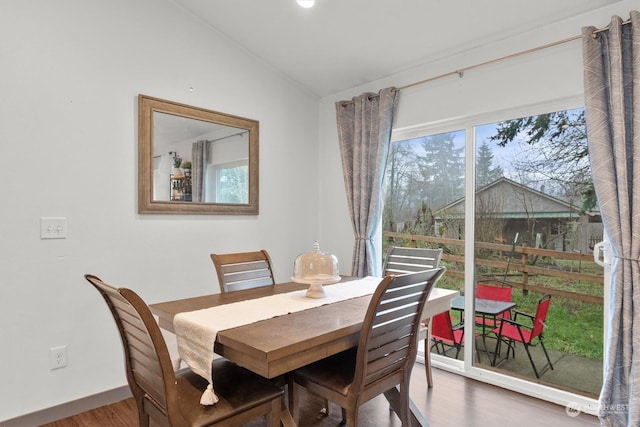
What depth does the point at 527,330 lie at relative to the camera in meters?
2.64

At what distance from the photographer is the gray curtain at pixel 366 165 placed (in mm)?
3193

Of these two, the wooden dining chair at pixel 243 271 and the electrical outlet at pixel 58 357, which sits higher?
the wooden dining chair at pixel 243 271

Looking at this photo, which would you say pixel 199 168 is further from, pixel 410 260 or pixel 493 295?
pixel 493 295

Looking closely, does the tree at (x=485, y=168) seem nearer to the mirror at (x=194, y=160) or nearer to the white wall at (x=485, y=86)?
the white wall at (x=485, y=86)

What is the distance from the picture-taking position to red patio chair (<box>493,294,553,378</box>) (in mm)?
2572

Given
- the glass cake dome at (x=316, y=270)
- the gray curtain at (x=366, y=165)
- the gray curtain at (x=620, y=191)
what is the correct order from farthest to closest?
the gray curtain at (x=366, y=165)
the gray curtain at (x=620, y=191)
the glass cake dome at (x=316, y=270)

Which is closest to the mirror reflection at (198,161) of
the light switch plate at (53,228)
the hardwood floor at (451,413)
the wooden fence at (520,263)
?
the light switch plate at (53,228)

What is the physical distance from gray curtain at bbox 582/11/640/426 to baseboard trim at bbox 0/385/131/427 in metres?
2.80

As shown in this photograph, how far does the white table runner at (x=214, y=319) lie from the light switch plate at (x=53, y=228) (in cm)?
118

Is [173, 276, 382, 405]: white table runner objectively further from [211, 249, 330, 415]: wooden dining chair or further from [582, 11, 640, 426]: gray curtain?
[582, 11, 640, 426]: gray curtain

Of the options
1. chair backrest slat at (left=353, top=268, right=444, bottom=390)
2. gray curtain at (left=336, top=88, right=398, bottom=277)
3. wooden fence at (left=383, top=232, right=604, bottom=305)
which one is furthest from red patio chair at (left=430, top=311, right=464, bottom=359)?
chair backrest slat at (left=353, top=268, right=444, bottom=390)

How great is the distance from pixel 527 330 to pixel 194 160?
8.42ft

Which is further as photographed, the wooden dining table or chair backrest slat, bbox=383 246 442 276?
chair backrest slat, bbox=383 246 442 276
